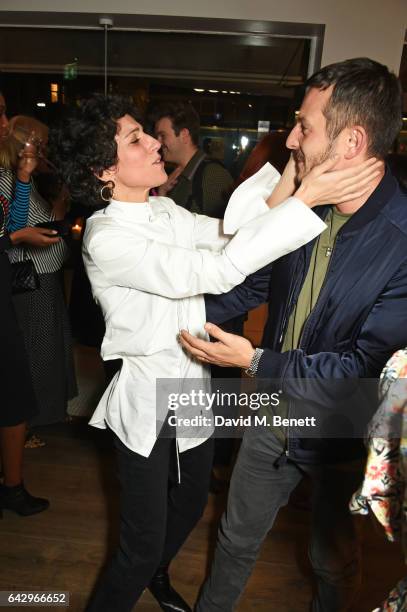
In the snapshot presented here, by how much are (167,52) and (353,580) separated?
311 cm

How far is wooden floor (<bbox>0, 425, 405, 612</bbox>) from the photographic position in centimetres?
184

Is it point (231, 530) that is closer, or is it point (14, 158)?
point (231, 530)

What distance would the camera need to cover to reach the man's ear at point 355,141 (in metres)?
1.20

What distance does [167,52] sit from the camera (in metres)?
3.19

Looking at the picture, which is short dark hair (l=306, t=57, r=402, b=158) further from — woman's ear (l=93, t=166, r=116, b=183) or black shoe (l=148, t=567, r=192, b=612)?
black shoe (l=148, t=567, r=192, b=612)

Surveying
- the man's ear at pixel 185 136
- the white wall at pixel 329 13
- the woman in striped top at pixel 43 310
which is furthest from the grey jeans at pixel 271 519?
the white wall at pixel 329 13

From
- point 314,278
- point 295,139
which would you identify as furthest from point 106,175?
point 314,278

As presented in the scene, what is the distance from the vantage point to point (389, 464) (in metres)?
0.74

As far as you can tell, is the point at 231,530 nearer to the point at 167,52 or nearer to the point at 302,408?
the point at 302,408

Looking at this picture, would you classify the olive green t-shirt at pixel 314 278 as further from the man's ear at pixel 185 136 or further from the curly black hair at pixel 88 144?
the man's ear at pixel 185 136

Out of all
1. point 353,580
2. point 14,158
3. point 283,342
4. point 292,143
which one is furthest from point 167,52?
point 353,580

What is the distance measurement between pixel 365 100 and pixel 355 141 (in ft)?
0.32

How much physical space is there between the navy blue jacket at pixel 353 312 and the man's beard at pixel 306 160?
6.2 inches

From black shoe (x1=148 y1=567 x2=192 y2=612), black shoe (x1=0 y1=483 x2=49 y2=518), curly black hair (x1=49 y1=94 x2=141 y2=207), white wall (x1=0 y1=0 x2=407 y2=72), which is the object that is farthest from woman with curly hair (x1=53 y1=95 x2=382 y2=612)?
white wall (x1=0 y1=0 x2=407 y2=72)
